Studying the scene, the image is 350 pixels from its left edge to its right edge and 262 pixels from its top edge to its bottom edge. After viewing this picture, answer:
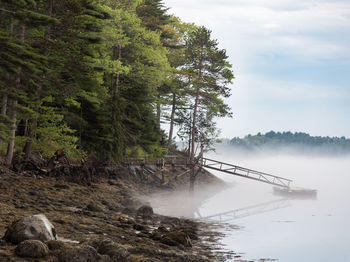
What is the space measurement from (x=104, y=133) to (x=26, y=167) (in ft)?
18.8

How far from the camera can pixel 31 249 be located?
31.2 feet

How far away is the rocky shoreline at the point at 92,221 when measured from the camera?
33.6ft

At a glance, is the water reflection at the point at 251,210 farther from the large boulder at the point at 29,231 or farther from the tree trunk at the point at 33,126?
the large boulder at the point at 29,231

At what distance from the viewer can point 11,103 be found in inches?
812

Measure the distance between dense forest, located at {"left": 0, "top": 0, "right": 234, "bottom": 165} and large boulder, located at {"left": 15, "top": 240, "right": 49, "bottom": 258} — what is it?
323 inches

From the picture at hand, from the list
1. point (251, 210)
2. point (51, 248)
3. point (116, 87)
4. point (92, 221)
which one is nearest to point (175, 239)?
point (92, 221)

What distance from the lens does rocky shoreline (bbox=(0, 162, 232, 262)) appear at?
1025 centimetres

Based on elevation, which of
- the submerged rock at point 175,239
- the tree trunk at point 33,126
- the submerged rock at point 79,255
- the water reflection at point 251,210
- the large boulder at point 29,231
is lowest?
the water reflection at point 251,210

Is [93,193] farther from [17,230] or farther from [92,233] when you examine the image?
[17,230]

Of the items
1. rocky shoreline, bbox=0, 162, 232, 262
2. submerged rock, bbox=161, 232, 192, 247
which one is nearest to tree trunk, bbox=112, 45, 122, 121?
rocky shoreline, bbox=0, 162, 232, 262

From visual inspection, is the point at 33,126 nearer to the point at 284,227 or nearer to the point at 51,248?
the point at 51,248

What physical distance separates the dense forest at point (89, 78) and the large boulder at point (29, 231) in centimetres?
715

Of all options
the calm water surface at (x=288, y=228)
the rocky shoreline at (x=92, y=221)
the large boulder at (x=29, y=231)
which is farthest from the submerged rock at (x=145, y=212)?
the large boulder at (x=29, y=231)

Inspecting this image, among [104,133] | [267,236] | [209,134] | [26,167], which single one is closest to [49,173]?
[26,167]
